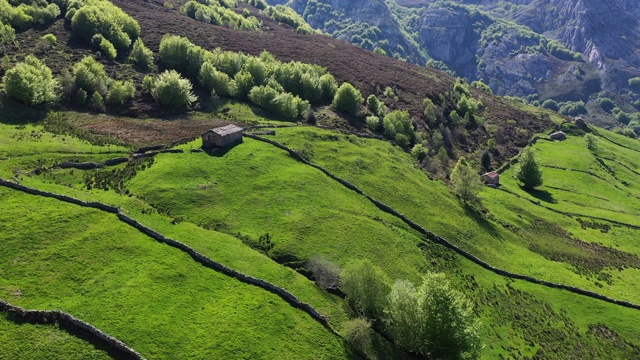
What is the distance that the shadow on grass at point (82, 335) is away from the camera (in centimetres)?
3750

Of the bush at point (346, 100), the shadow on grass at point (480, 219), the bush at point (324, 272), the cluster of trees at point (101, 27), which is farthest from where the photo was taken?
the bush at point (346, 100)

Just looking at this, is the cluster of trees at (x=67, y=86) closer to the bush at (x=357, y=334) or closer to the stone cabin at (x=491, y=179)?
the bush at (x=357, y=334)

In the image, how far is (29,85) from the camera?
269 feet

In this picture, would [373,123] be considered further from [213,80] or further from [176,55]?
[176,55]

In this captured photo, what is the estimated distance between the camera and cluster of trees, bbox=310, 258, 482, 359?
47.0 metres

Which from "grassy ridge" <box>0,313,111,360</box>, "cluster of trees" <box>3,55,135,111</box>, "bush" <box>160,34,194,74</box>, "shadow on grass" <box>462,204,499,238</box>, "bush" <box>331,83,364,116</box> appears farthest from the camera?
"bush" <box>331,83,364,116</box>

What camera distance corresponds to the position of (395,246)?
6888 centimetres

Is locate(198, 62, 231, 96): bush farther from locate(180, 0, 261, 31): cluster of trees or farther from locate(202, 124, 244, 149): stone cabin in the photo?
locate(180, 0, 261, 31): cluster of trees

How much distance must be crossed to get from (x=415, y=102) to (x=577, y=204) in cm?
6184

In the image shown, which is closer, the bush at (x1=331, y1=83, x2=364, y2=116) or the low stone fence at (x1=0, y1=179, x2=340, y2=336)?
the low stone fence at (x1=0, y1=179, x2=340, y2=336)

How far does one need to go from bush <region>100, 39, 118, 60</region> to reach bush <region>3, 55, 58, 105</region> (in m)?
28.0

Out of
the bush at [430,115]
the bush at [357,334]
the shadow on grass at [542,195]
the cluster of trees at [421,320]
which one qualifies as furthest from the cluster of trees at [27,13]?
the shadow on grass at [542,195]

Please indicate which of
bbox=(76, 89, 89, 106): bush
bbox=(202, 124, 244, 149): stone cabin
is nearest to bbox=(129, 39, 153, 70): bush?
bbox=(76, 89, 89, 106): bush

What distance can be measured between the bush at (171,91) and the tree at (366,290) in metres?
68.6
